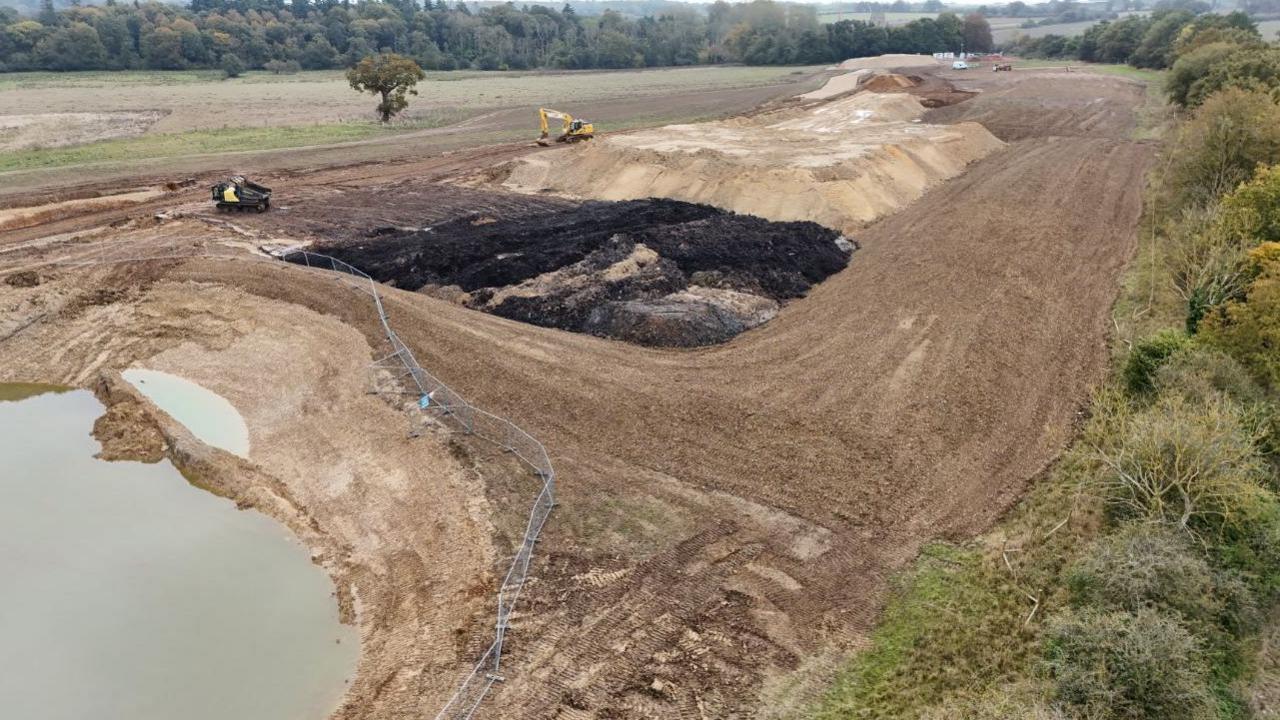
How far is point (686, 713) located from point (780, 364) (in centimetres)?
1145

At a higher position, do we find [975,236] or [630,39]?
[630,39]

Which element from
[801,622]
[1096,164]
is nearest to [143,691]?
[801,622]

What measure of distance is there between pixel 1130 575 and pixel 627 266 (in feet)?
60.2

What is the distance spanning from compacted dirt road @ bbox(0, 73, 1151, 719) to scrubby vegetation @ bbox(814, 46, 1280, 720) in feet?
2.70

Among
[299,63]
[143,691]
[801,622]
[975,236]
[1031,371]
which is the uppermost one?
[299,63]

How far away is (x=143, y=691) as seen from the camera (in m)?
11.8

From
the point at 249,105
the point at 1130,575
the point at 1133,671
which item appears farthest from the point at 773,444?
the point at 249,105

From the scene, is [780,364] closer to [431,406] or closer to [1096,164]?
[431,406]

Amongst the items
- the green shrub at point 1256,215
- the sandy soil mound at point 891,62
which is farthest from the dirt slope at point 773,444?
the sandy soil mound at point 891,62

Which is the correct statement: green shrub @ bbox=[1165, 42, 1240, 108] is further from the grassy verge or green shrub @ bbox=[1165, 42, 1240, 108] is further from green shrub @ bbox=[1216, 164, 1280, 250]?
the grassy verge

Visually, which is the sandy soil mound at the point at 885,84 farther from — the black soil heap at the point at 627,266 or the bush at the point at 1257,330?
the bush at the point at 1257,330

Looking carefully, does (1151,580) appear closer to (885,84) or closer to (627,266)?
(627,266)

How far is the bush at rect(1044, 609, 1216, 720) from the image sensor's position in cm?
981

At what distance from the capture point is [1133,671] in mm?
9992
